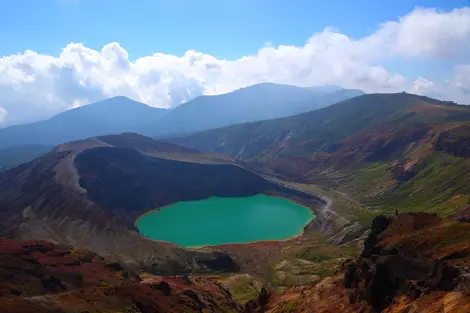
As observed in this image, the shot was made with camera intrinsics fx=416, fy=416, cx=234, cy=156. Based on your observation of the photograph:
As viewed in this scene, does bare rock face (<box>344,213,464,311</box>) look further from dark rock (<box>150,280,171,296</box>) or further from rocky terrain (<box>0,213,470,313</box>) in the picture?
dark rock (<box>150,280,171,296</box>)

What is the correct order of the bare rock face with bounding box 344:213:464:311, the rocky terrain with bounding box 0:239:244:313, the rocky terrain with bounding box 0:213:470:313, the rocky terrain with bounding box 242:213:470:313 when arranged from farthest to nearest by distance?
the rocky terrain with bounding box 0:239:244:313 < the rocky terrain with bounding box 0:213:470:313 < the bare rock face with bounding box 344:213:464:311 < the rocky terrain with bounding box 242:213:470:313

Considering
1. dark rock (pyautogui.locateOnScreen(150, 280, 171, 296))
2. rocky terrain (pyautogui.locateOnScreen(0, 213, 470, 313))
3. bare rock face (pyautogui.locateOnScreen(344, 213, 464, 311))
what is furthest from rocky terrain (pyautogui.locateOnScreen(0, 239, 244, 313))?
bare rock face (pyautogui.locateOnScreen(344, 213, 464, 311))

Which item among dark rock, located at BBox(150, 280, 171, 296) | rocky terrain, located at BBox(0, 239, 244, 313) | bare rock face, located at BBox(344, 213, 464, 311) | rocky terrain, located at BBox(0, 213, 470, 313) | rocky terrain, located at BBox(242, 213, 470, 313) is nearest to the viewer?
rocky terrain, located at BBox(242, 213, 470, 313)

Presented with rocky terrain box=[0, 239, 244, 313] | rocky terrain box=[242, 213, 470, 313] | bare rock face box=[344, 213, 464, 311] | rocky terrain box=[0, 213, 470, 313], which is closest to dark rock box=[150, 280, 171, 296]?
rocky terrain box=[0, 239, 244, 313]

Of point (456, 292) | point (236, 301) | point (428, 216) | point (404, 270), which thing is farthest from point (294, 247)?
point (456, 292)

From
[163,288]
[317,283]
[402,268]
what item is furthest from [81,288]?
[402,268]

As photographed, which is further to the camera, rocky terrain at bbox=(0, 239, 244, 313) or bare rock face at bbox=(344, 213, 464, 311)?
rocky terrain at bbox=(0, 239, 244, 313)

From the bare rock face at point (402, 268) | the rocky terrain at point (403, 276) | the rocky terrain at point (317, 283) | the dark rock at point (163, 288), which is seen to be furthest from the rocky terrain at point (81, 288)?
the bare rock face at point (402, 268)

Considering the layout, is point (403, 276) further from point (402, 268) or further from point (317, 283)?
point (317, 283)

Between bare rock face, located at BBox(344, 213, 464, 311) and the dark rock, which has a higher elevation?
bare rock face, located at BBox(344, 213, 464, 311)

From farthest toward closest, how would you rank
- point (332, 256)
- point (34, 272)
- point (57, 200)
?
point (57, 200) < point (332, 256) < point (34, 272)

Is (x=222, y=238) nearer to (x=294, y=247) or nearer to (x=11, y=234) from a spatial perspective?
(x=294, y=247)
